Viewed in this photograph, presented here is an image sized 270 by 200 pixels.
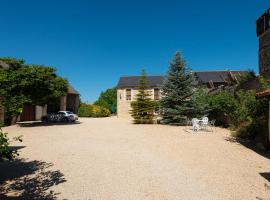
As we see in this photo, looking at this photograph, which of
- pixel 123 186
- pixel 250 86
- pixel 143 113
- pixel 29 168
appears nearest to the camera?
pixel 123 186

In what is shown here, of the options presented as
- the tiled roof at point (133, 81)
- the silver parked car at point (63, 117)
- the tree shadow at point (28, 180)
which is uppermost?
the tiled roof at point (133, 81)

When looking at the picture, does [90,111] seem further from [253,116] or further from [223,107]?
[253,116]

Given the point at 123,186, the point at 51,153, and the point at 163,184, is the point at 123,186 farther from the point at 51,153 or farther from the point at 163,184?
the point at 51,153

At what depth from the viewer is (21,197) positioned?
470 centimetres

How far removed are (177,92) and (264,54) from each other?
8.64 m

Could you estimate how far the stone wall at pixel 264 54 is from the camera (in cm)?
1449

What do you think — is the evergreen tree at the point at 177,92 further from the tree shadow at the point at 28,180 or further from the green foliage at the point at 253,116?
the tree shadow at the point at 28,180

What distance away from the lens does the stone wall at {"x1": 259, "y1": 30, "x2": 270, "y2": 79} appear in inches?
571

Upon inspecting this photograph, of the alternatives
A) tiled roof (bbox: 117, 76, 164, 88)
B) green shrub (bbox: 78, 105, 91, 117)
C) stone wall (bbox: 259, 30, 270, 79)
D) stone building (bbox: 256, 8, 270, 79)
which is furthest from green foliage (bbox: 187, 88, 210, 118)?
green shrub (bbox: 78, 105, 91, 117)

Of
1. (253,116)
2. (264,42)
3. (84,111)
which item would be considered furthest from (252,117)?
(84,111)

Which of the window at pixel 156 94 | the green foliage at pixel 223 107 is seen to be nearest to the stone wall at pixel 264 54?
the green foliage at pixel 223 107

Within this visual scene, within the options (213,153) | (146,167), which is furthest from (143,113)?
(146,167)

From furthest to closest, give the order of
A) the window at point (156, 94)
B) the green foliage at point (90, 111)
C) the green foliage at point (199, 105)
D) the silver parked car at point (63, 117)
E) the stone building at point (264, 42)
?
the green foliage at point (90, 111), the window at point (156, 94), the silver parked car at point (63, 117), the green foliage at point (199, 105), the stone building at point (264, 42)

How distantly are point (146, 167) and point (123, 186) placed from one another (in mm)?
1747
